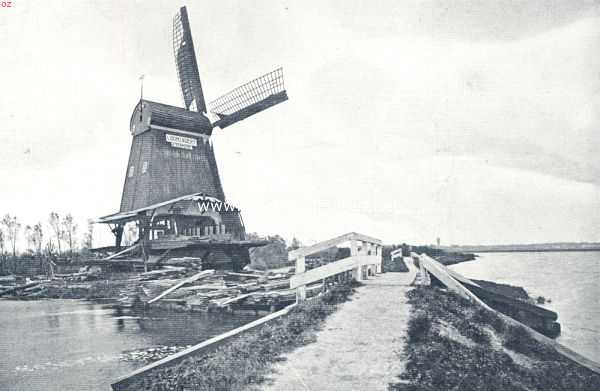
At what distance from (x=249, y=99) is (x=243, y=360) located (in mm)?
25330

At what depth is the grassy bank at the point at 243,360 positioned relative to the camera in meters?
4.83

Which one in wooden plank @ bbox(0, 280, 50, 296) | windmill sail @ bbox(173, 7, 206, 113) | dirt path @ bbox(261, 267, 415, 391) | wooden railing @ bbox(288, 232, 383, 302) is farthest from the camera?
windmill sail @ bbox(173, 7, 206, 113)

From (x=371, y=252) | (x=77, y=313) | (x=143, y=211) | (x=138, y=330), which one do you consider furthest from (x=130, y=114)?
(x=371, y=252)

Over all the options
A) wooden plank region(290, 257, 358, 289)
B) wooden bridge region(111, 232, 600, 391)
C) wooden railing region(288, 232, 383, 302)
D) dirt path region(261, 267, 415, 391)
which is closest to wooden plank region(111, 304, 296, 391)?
wooden bridge region(111, 232, 600, 391)

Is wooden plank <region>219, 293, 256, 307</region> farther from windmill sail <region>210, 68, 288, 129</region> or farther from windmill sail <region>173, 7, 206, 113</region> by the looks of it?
windmill sail <region>173, 7, 206, 113</region>

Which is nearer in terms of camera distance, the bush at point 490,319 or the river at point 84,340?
the bush at point 490,319

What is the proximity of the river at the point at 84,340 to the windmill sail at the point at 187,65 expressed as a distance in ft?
56.9

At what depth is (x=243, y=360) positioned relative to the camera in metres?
5.33

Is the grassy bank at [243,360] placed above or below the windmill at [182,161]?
below

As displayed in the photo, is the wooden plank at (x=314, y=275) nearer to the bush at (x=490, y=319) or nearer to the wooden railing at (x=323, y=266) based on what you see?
the wooden railing at (x=323, y=266)

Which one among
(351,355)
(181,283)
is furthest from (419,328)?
(181,283)

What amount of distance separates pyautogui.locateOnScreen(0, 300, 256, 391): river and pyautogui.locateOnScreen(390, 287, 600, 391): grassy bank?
5102mm

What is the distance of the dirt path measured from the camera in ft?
15.1

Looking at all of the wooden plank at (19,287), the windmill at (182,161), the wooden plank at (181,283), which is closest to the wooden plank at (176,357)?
the wooden plank at (181,283)
